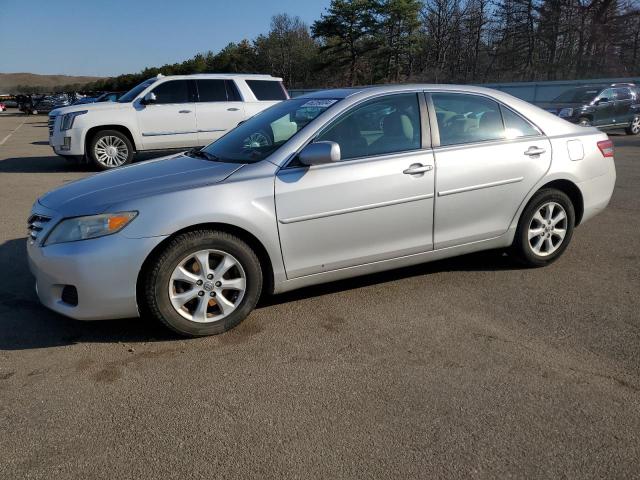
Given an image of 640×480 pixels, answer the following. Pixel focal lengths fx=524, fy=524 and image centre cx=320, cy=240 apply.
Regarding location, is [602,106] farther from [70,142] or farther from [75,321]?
[75,321]

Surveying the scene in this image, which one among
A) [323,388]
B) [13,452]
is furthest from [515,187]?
[13,452]

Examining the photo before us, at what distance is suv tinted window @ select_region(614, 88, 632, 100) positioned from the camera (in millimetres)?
16594

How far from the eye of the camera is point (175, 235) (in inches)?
130

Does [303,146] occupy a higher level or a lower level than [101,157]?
higher

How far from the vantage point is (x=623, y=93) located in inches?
659

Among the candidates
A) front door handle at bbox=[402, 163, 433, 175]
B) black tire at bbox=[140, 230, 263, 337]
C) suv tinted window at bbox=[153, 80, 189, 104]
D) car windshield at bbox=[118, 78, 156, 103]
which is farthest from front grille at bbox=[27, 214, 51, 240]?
car windshield at bbox=[118, 78, 156, 103]

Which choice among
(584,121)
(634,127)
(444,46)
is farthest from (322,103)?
(444,46)

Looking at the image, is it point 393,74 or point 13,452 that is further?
point 393,74

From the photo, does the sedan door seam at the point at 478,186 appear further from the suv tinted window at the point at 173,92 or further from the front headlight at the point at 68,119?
the front headlight at the point at 68,119

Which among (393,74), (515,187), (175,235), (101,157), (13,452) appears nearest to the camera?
(13,452)

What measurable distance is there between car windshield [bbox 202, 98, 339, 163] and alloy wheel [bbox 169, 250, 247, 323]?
2.58 ft

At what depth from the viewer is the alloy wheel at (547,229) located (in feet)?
14.9

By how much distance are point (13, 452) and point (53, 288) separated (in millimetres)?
1185

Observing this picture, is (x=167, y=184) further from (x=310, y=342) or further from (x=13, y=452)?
(x=13, y=452)
